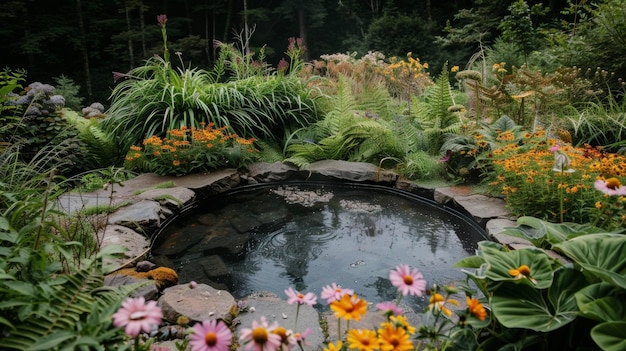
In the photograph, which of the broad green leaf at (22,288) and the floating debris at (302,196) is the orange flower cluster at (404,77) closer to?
the floating debris at (302,196)

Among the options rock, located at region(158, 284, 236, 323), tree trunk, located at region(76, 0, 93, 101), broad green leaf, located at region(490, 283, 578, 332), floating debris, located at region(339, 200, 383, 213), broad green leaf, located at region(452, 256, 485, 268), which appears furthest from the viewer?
tree trunk, located at region(76, 0, 93, 101)

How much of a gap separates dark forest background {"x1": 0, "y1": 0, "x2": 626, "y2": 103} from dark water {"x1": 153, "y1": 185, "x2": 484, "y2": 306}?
455 centimetres

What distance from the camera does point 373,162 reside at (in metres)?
4.43

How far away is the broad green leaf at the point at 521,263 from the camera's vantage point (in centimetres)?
127

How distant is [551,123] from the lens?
154 inches

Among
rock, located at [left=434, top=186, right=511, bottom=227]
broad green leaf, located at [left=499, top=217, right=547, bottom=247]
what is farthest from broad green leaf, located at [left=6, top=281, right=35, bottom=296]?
rock, located at [left=434, top=186, right=511, bottom=227]

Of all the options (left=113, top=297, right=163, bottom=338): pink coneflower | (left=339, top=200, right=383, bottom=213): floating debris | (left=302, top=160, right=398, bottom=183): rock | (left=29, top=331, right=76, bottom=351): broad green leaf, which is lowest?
(left=339, top=200, right=383, bottom=213): floating debris

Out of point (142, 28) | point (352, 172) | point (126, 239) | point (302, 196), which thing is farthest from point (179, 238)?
point (142, 28)

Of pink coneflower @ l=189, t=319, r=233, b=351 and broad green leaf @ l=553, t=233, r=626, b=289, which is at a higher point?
pink coneflower @ l=189, t=319, r=233, b=351

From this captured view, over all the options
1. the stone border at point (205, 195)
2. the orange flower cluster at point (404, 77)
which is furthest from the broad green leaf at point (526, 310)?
the orange flower cluster at point (404, 77)

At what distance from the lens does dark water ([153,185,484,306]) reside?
2494 millimetres

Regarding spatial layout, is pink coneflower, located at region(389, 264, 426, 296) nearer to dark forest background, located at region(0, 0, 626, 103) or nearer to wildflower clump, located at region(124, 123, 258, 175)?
wildflower clump, located at region(124, 123, 258, 175)

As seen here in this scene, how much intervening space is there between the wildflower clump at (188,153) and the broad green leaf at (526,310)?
3.04 meters

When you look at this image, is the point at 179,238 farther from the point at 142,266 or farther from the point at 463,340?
the point at 463,340
